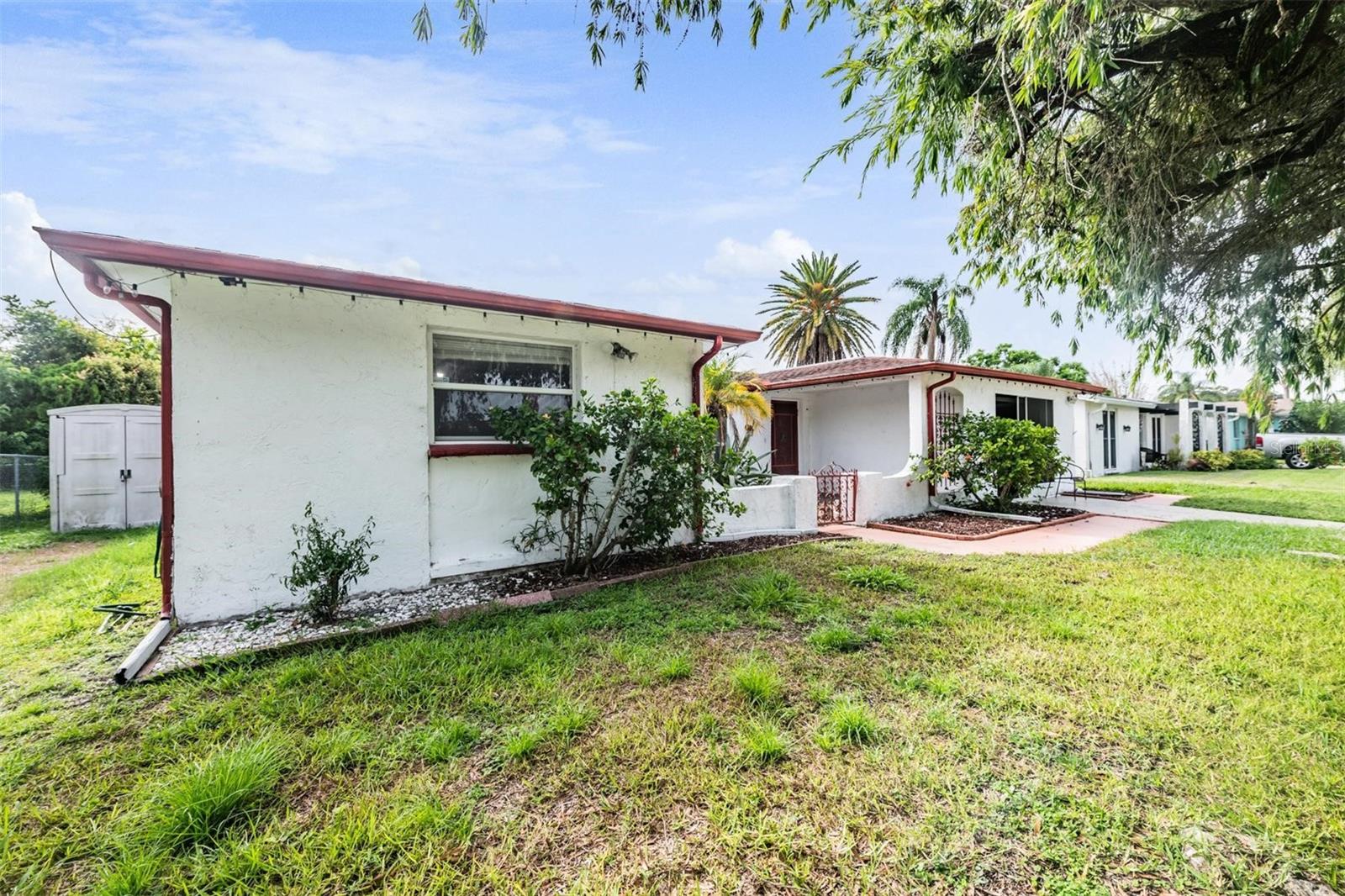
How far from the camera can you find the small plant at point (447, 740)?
8.43 feet

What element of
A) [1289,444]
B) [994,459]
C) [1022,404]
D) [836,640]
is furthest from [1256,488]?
[836,640]

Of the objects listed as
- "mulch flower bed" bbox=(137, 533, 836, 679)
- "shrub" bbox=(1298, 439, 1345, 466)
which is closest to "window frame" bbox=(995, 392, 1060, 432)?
"mulch flower bed" bbox=(137, 533, 836, 679)

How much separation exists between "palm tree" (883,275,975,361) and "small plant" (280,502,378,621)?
23.6m

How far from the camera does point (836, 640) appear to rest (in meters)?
3.80

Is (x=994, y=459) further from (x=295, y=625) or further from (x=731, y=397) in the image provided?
(x=295, y=625)

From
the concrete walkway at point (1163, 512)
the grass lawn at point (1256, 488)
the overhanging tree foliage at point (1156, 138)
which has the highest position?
the overhanging tree foliage at point (1156, 138)

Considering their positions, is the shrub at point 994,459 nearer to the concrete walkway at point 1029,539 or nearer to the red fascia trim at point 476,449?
the concrete walkway at point 1029,539

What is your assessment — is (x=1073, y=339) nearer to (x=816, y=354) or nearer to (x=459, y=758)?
(x=459, y=758)

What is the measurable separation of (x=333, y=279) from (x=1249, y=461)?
31220mm

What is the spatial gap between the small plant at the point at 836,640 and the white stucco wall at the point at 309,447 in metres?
3.54

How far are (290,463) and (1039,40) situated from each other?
20.0ft

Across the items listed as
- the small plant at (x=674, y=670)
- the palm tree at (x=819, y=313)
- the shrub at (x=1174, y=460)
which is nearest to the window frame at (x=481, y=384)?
the small plant at (x=674, y=670)

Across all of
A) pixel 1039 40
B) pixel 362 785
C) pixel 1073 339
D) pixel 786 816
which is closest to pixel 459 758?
pixel 362 785

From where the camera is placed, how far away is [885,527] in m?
8.84
